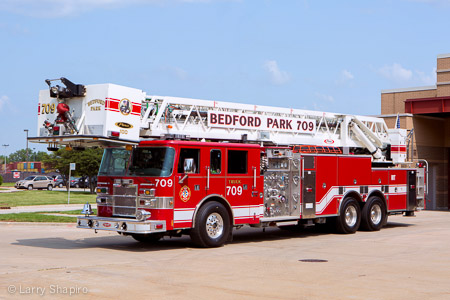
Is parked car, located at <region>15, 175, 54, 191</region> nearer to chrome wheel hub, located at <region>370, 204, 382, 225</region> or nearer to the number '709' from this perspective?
chrome wheel hub, located at <region>370, 204, 382, 225</region>

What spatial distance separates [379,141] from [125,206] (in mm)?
10778

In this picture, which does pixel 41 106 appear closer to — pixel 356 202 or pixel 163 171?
pixel 163 171

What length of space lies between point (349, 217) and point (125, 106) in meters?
8.86

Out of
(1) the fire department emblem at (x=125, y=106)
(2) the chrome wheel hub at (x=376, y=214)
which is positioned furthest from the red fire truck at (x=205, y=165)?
(2) the chrome wheel hub at (x=376, y=214)

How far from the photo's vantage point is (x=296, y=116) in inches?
753

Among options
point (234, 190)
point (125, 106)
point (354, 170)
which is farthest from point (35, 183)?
point (125, 106)

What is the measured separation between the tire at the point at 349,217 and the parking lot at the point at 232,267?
716 millimetres

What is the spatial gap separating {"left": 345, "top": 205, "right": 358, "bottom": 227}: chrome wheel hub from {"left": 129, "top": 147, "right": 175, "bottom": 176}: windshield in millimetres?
7336

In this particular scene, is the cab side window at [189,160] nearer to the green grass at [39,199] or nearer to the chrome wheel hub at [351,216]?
the chrome wheel hub at [351,216]

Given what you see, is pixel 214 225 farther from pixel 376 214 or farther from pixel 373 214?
pixel 376 214

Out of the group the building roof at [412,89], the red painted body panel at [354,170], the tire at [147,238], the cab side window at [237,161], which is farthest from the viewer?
the building roof at [412,89]

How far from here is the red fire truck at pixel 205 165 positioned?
1400 centimetres

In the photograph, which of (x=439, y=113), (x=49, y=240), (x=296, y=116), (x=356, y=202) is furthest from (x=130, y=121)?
(x=439, y=113)

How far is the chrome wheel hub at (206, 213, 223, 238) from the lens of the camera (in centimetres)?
1492
